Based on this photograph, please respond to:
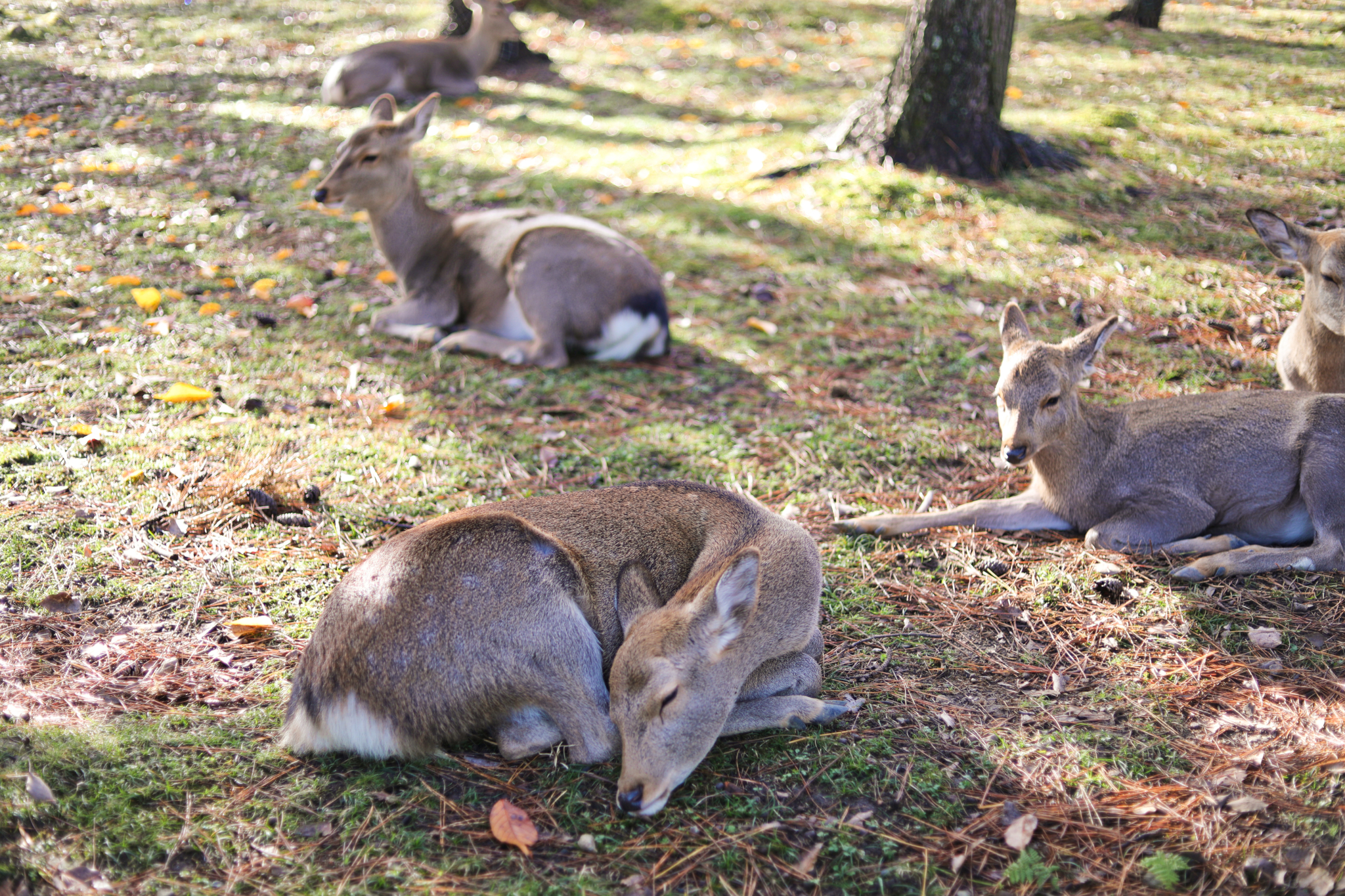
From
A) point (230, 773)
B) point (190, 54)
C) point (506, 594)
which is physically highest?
point (190, 54)

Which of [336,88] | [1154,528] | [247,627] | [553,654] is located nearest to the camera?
[553,654]

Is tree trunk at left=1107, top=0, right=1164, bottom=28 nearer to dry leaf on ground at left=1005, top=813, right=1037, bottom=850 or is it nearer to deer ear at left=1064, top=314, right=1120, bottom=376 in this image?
deer ear at left=1064, top=314, right=1120, bottom=376

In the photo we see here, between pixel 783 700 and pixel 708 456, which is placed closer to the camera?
pixel 783 700

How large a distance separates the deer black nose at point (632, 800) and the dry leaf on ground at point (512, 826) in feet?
A: 0.95

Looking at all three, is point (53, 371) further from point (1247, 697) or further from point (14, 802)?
point (1247, 697)

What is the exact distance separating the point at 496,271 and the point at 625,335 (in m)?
1.41

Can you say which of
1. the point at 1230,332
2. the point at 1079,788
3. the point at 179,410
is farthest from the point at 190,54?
the point at 1079,788

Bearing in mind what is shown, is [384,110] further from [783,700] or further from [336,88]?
[783,700]

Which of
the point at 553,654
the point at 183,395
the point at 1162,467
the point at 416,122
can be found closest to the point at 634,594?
the point at 553,654

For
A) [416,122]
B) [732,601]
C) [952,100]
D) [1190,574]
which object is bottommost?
[1190,574]

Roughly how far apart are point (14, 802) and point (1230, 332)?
7.54 m

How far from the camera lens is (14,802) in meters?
2.93

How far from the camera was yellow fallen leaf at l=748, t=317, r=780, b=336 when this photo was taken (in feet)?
25.1

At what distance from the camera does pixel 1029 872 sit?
9.76 feet
